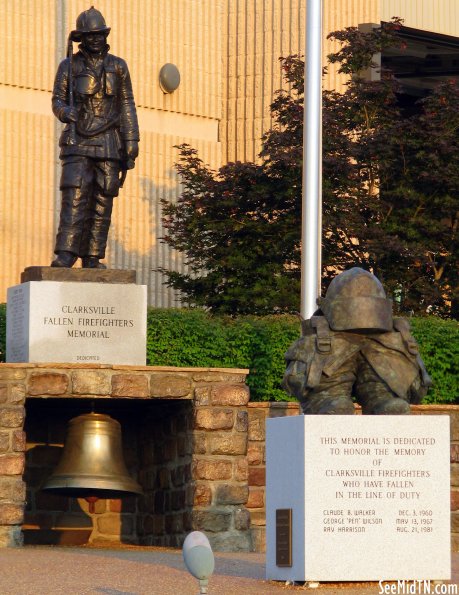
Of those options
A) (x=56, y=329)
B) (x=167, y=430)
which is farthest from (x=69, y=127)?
(x=167, y=430)

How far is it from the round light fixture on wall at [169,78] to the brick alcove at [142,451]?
27.9ft

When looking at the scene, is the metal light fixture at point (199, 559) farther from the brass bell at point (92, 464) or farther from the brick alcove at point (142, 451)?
the brick alcove at point (142, 451)

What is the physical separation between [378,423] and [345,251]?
38.0 ft

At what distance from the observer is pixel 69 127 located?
16.3m

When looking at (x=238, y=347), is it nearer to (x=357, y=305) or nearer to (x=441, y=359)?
(x=441, y=359)

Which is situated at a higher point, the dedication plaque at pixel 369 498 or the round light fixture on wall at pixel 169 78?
the round light fixture on wall at pixel 169 78

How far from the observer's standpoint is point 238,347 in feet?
59.7

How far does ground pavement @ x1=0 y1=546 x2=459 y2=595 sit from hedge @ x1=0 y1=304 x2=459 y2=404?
3.86 m

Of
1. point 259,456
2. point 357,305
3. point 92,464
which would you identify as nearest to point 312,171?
point 259,456

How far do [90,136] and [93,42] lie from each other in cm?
93

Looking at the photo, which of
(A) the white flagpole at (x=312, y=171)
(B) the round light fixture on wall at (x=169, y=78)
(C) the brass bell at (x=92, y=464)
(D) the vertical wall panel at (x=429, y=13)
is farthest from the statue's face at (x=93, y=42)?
(D) the vertical wall panel at (x=429, y=13)

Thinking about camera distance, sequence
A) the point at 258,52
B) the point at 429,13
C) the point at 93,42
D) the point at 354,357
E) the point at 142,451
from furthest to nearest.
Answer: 1. the point at 429,13
2. the point at 258,52
3. the point at 142,451
4. the point at 93,42
5. the point at 354,357

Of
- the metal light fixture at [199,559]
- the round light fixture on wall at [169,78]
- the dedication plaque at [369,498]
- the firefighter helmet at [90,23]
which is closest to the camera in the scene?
the metal light fixture at [199,559]

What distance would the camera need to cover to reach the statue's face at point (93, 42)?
53.2 feet
